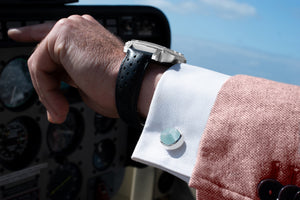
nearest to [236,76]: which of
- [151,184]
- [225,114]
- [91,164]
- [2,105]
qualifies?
[225,114]

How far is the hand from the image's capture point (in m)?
1.04

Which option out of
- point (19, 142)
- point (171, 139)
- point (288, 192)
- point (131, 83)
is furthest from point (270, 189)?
point (19, 142)

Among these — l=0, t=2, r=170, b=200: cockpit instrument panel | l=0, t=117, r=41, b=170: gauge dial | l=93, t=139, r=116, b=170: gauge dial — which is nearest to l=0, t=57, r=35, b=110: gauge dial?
l=0, t=2, r=170, b=200: cockpit instrument panel

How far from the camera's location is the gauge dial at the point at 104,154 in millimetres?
2623

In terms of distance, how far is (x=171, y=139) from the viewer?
0.88m

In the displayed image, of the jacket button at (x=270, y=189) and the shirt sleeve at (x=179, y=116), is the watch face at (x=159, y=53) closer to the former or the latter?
the shirt sleeve at (x=179, y=116)

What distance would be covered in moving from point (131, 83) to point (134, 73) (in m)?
0.03

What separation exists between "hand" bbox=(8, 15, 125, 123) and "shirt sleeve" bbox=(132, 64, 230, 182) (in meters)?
0.18

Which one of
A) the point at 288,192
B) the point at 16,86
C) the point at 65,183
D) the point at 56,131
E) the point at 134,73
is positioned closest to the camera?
the point at 288,192

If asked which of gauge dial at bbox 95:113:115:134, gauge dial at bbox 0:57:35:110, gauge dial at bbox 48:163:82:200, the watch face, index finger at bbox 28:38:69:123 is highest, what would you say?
the watch face

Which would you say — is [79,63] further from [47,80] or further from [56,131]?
[56,131]

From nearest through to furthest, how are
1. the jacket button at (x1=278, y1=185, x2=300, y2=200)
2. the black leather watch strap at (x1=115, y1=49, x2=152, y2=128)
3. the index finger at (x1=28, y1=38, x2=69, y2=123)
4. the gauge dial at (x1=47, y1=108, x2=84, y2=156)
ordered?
the jacket button at (x1=278, y1=185, x2=300, y2=200) < the black leather watch strap at (x1=115, y1=49, x2=152, y2=128) < the index finger at (x1=28, y1=38, x2=69, y2=123) < the gauge dial at (x1=47, y1=108, x2=84, y2=156)

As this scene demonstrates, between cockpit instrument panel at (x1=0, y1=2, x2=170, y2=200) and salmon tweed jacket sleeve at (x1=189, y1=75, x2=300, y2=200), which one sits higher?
salmon tweed jacket sleeve at (x1=189, y1=75, x2=300, y2=200)

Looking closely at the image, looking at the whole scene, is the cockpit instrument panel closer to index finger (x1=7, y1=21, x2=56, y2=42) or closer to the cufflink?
index finger (x1=7, y1=21, x2=56, y2=42)
